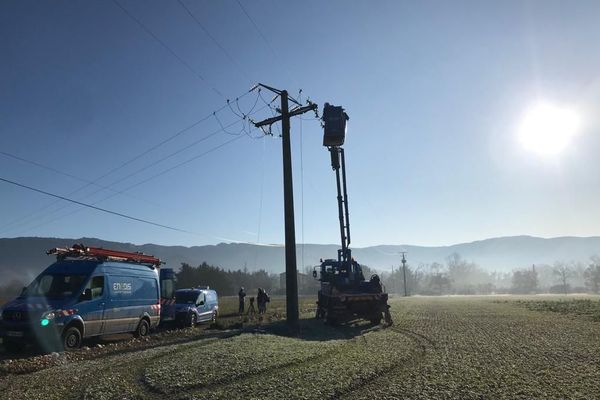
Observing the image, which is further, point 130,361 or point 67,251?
point 67,251

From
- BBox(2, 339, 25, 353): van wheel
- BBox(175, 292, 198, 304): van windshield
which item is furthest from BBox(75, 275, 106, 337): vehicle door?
BBox(175, 292, 198, 304): van windshield

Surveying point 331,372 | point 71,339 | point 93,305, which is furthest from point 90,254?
point 331,372

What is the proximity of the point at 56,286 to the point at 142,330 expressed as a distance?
442cm

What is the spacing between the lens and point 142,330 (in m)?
18.9

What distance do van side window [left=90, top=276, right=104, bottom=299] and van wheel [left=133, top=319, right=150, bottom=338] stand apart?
3.10 meters

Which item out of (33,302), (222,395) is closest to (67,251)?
(33,302)

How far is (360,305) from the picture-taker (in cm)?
2330

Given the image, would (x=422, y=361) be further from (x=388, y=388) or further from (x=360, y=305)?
(x=360, y=305)

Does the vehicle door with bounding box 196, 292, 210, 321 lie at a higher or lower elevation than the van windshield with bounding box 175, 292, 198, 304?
lower

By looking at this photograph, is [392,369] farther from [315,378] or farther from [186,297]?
[186,297]

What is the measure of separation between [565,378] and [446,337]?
718 centimetres

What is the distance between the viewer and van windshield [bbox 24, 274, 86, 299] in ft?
50.6

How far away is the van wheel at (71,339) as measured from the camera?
47.5 feet

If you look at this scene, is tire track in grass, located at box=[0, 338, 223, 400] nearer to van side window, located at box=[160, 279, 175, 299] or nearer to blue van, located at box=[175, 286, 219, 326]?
blue van, located at box=[175, 286, 219, 326]
